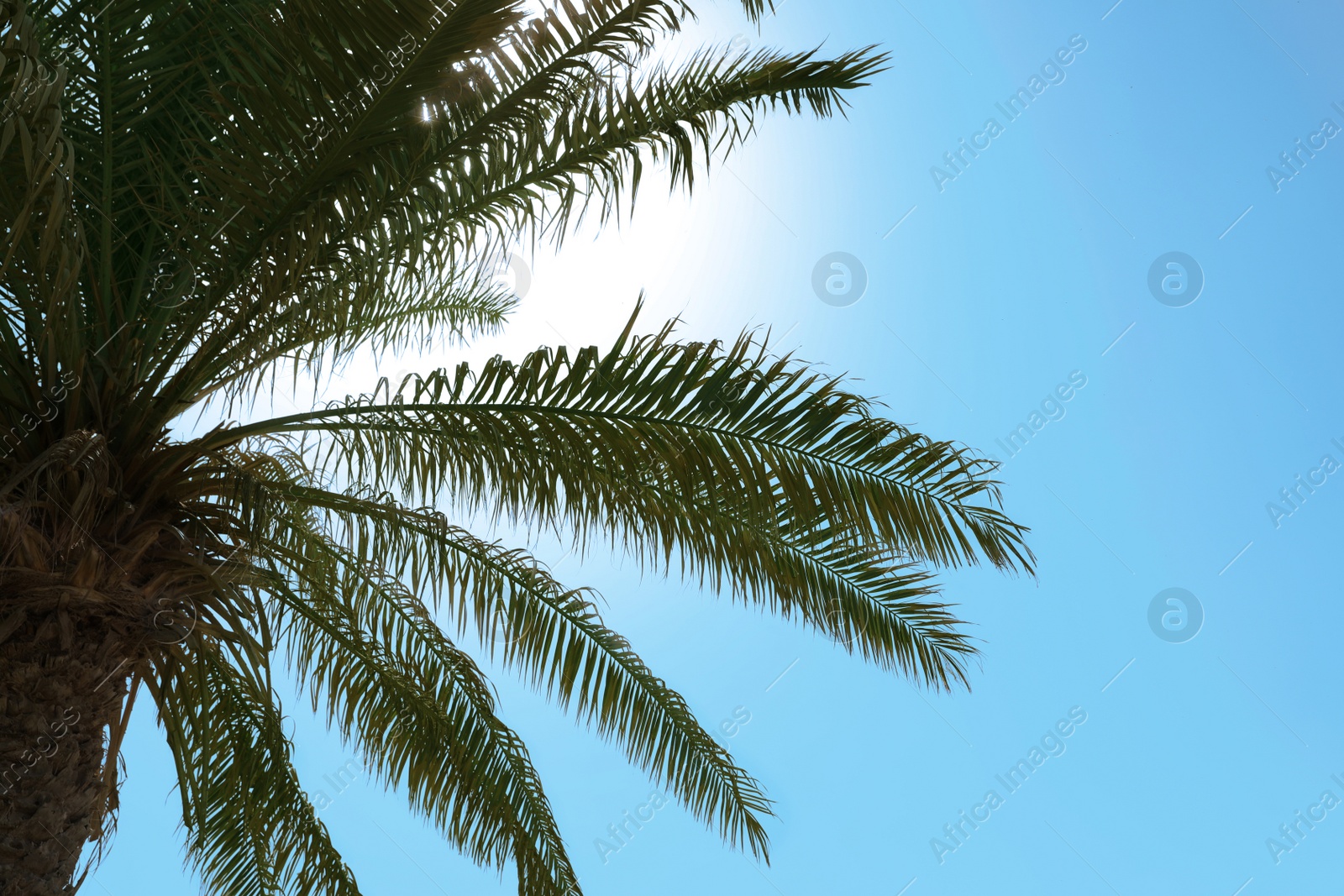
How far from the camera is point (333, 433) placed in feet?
16.2

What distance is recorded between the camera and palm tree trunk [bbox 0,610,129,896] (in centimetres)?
410

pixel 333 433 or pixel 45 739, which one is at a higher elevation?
pixel 333 433

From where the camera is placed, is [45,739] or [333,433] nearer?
[45,739]

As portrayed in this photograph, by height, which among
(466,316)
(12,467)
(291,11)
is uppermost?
(466,316)

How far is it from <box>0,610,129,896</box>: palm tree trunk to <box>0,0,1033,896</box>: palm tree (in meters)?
0.01

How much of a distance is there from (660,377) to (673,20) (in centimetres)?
141

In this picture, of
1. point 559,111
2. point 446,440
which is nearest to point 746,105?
point 559,111

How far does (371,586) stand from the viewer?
5.34 m

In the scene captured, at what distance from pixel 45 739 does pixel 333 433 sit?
5.48 ft

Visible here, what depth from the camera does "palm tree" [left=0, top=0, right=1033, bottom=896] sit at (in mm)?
3910

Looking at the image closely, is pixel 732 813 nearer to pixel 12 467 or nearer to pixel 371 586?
pixel 371 586

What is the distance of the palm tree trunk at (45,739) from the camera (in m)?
4.10

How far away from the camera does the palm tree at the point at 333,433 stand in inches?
154

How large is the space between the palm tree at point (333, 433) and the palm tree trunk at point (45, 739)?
0.5 inches
